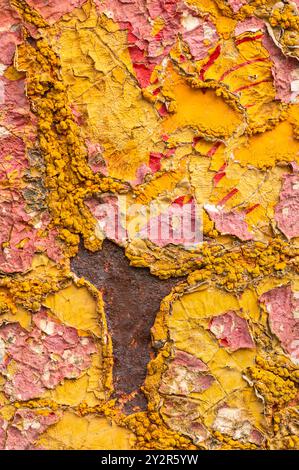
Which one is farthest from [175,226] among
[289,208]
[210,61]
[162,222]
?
[210,61]

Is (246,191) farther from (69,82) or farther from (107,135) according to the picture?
(69,82)

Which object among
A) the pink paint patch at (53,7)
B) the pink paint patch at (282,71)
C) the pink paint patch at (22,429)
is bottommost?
the pink paint patch at (22,429)

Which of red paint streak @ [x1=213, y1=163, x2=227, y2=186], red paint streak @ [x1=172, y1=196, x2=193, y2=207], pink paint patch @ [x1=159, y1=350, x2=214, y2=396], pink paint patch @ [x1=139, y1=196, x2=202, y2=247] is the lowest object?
pink paint patch @ [x1=159, y1=350, x2=214, y2=396]

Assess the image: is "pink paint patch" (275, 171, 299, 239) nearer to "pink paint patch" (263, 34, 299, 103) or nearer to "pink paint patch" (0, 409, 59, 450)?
"pink paint patch" (263, 34, 299, 103)

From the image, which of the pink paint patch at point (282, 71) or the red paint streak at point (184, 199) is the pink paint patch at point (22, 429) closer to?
the red paint streak at point (184, 199)

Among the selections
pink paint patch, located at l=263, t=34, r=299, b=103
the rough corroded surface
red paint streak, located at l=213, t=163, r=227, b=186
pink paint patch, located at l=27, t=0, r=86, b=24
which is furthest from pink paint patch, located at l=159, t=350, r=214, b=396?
pink paint patch, located at l=27, t=0, r=86, b=24

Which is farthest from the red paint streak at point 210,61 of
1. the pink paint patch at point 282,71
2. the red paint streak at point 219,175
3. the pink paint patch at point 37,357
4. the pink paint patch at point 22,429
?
the pink paint patch at point 22,429
